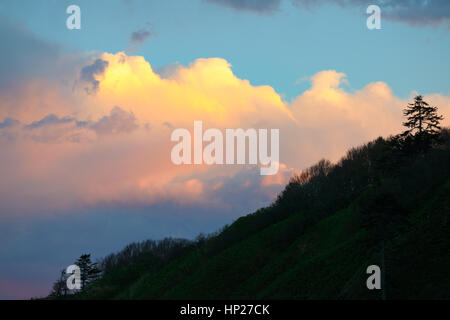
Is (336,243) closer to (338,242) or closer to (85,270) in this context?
(338,242)

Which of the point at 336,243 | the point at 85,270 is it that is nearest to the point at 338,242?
the point at 336,243

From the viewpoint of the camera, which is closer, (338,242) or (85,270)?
(338,242)

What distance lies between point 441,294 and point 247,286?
121 ft

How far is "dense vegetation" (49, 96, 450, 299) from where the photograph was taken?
154 ft

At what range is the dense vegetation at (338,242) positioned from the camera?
47000 millimetres

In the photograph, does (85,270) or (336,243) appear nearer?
(336,243)

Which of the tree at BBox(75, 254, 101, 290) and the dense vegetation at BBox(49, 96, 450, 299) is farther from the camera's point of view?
the tree at BBox(75, 254, 101, 290)

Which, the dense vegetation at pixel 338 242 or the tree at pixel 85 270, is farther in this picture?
the tree at pixel 85 270

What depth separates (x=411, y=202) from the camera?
219 feet

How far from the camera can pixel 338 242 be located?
7188cm

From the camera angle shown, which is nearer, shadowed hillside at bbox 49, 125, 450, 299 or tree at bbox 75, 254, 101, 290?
shadowed hillside at bbox 49, 125, 450, 299

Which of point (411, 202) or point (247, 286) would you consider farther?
point (247, 286)
